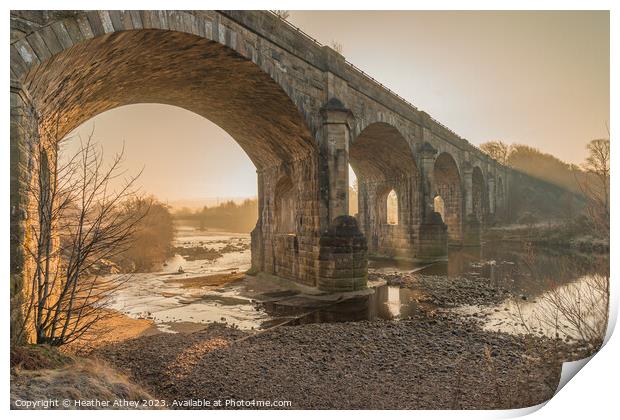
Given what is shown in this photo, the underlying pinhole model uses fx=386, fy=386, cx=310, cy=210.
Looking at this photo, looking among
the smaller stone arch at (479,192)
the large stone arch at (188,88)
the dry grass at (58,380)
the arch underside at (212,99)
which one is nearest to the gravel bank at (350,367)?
the dry grass at (58,380)

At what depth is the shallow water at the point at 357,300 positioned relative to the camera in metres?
7.04

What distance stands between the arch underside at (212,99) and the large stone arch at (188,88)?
0.09ft

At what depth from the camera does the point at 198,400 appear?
14.9ft

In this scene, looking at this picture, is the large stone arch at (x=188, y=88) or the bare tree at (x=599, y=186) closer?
the large stone arch at (x=188, y=88)

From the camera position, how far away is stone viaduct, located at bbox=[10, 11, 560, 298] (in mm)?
4957

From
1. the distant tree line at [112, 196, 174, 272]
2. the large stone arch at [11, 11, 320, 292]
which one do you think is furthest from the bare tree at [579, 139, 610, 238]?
the distant tree line at [112, 196, 174, 272]

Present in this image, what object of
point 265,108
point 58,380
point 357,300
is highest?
point 265,108

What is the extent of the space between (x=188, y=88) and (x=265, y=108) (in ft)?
7.03

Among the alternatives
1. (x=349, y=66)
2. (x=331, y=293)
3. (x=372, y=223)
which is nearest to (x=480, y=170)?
(x=372, y=223)

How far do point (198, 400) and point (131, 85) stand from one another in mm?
7198

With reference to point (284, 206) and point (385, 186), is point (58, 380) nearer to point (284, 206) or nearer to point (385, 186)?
point (284, 206)

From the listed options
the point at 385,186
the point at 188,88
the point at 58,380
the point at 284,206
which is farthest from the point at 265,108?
the point at 385,186

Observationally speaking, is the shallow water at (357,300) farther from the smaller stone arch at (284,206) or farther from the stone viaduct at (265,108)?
the smaller stone arch at (284,206)

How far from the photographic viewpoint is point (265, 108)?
11.1 metres
